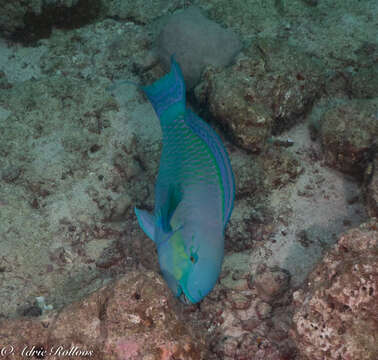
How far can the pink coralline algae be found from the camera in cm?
215

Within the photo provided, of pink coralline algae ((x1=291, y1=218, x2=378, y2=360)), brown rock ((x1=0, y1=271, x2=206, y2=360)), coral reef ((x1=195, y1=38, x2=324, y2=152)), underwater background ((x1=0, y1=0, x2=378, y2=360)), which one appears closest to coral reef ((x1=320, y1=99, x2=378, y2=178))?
underwater background ((x1=0, y1=0, x2=378, y2=360))

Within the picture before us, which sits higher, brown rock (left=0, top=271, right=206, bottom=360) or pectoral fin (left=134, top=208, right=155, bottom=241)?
pectoral fin (left=134, top=208, right=155, bottom=241)

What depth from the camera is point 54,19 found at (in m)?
5.59

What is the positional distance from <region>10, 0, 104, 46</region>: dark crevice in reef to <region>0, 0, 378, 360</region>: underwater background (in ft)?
0.07

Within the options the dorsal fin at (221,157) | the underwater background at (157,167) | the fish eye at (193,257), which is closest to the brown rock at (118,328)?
the underwater background at (157,167)

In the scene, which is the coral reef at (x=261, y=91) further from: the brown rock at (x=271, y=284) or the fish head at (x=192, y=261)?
the fish head at (x=192, y=261)

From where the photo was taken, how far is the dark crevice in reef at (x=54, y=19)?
5.48m

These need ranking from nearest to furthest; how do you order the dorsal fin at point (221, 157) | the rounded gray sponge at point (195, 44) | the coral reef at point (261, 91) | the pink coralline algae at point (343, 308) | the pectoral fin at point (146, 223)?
1. the pink coralline algae at point (343, 308)
2. the dorsal fin at point (221, 157)
3. the pectoral fin at point (146, 223)
4. the coral reef at point (261, 91)
5. the rounded gray sponge at point (195, 44)

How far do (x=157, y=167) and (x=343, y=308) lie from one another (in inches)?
96.4

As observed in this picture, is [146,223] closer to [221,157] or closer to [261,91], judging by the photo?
[221,157]

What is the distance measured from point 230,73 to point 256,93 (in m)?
0.37

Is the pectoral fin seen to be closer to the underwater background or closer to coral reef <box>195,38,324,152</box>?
the underwater background

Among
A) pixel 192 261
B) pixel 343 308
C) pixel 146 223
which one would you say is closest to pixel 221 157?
pixel 146 223

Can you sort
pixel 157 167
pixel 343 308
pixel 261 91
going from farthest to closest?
pixel 157 167
pixel 261 91
pixel 343 308
